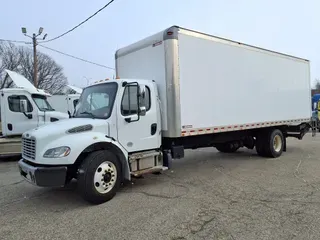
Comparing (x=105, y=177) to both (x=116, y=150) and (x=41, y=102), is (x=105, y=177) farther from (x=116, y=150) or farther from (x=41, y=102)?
(x=41, y=102)

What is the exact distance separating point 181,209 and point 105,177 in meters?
1.52

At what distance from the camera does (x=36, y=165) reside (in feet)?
16.7

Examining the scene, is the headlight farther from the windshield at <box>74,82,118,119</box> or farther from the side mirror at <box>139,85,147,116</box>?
the side mirror at <box>139,85,147,116</box>

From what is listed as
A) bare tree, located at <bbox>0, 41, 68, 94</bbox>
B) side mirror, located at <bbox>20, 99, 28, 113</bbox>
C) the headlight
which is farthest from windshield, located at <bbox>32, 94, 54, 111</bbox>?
bare tree, located at <bbox>0, 41, 68, 94</bbox>

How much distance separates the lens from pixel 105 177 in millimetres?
5289

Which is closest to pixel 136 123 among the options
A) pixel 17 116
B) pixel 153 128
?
pixel 153 128

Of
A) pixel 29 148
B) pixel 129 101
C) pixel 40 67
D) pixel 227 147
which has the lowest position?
pixel 227 147

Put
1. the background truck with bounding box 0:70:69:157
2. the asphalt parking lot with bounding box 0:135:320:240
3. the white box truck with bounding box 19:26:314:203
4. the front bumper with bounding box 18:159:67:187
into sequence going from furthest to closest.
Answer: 1. the background truck with bounding box 0:70:69:157
2. the white box truck with bounding box 19:26:314:203
3. the front bumper with bounding box 18:159:67:187
4. the asphalt parking lot with bounding box 0:135:320:240

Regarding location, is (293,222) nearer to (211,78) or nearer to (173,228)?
(173,228)

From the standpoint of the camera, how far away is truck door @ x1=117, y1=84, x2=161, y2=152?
19.0ft

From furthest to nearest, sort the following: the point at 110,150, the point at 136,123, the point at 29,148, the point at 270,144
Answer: the point at 270,144
the point at 136,123
the point at 110,150
the point at 29,148

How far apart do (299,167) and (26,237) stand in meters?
7.05

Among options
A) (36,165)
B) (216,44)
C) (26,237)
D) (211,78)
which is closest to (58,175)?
(36,165)

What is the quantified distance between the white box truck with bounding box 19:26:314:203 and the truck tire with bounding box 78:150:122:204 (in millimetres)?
17
